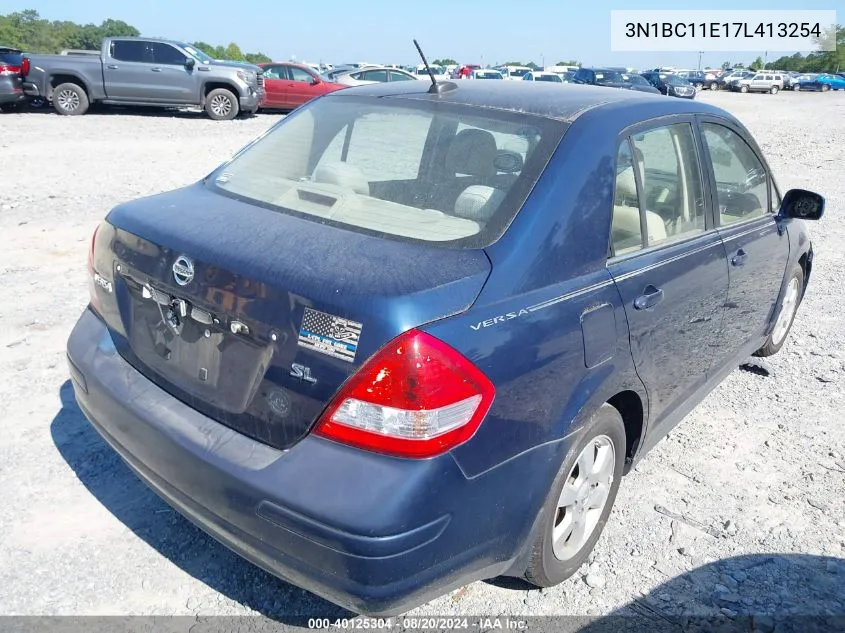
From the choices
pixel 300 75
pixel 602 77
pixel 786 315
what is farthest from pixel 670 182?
pixel 602 77

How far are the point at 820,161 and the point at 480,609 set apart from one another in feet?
49.8

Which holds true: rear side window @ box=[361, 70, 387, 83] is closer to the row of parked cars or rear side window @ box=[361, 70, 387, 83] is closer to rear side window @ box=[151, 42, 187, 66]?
the row of parked cars

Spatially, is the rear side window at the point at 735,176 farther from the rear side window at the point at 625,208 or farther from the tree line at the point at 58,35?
the tree line at the point at 58,35

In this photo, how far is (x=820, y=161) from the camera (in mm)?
14758

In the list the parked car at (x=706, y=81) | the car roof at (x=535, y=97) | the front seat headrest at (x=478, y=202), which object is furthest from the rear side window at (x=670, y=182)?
the parked car at (x=706, y=81)

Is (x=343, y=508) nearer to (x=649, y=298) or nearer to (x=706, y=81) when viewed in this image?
(x=649, y=298)

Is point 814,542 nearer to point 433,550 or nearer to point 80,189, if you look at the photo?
point 433,550

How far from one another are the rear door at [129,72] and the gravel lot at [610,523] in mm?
12691

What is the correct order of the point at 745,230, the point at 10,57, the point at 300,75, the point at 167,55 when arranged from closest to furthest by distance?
the point at 745,230, the point at 10,57, the point at 167,55, the point at 300,75

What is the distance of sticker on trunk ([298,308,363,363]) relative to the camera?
6.39 feet

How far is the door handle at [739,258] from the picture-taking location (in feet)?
11.5

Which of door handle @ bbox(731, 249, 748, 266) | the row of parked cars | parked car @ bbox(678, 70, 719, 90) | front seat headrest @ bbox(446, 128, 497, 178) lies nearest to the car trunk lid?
front seat headrest @ bbox(446, 128, 497, 178)

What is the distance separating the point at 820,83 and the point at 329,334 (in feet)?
230

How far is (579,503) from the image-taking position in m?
2.66
